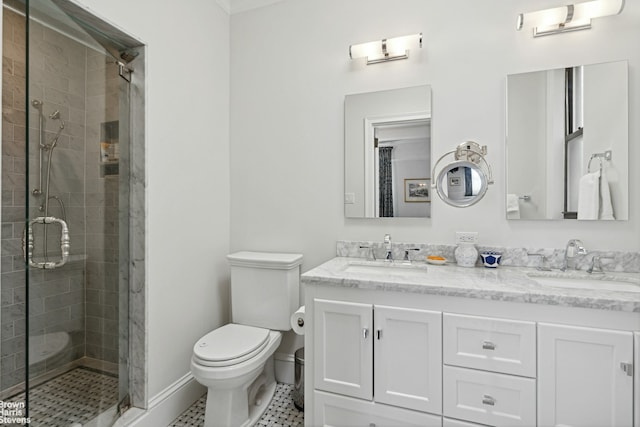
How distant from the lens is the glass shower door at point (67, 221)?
4.27ft

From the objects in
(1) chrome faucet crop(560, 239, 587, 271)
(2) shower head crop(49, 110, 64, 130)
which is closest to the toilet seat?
(2) shower head crop(49, 110, 64, 130)

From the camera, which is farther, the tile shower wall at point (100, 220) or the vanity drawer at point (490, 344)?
the tile shower wall at point (100, 220)

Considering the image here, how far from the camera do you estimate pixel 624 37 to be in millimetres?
1601

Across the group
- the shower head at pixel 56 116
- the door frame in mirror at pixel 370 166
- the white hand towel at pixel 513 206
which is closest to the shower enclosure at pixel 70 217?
the shower head at pixel 56 116

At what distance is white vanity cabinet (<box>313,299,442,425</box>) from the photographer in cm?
136

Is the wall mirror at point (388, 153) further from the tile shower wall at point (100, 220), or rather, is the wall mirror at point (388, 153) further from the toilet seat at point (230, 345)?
the tile shower wall at point (100, 220)

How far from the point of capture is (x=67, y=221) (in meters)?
1.43

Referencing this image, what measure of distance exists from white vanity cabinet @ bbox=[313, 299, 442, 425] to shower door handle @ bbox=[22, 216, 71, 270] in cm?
116

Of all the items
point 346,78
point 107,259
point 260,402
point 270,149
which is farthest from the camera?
point 270,149

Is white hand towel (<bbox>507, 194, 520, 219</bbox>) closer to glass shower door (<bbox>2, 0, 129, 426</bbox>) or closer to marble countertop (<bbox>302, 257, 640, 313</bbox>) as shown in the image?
marble countertop (<bbox>302, 257, 640, 313</bbox>)

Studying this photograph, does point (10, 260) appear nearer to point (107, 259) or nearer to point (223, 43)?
Result: point (107, 259)

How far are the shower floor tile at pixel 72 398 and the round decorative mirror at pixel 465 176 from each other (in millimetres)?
2055

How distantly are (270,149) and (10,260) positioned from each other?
1485 mm

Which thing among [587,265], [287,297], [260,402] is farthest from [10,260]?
[587,265]
